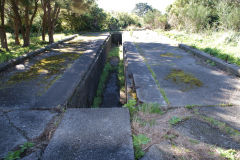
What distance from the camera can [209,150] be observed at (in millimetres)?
1761

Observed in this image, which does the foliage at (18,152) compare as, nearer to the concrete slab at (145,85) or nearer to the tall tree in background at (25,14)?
the concrete slab at (145,85)

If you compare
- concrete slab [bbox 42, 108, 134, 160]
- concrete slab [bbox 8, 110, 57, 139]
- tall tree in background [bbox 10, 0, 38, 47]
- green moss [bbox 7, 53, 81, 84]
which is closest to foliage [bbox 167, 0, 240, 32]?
green moss [bbox 7, 53, 81, 84]

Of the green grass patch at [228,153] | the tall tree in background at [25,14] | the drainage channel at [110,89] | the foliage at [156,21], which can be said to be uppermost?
the foliage at [156,21]

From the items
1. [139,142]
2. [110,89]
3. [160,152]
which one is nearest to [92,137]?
[139,142]

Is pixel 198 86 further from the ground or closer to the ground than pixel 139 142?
further from the ground

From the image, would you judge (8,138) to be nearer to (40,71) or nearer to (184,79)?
(40,71)

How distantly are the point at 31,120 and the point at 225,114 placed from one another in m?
2.67

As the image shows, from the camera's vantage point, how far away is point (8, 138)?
78.2 inches

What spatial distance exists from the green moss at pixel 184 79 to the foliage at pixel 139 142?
5.75ft

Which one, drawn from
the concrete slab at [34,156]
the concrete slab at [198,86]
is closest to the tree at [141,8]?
the concrete slab at [198,86]

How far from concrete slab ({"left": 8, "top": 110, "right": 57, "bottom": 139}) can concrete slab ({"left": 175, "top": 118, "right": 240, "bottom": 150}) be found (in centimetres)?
169

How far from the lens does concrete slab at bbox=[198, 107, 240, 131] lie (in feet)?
7.47

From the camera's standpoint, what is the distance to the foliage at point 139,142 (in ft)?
5.60

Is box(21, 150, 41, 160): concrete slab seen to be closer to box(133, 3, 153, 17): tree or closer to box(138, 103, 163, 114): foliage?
box(138, 103, 163, 114): foliage
